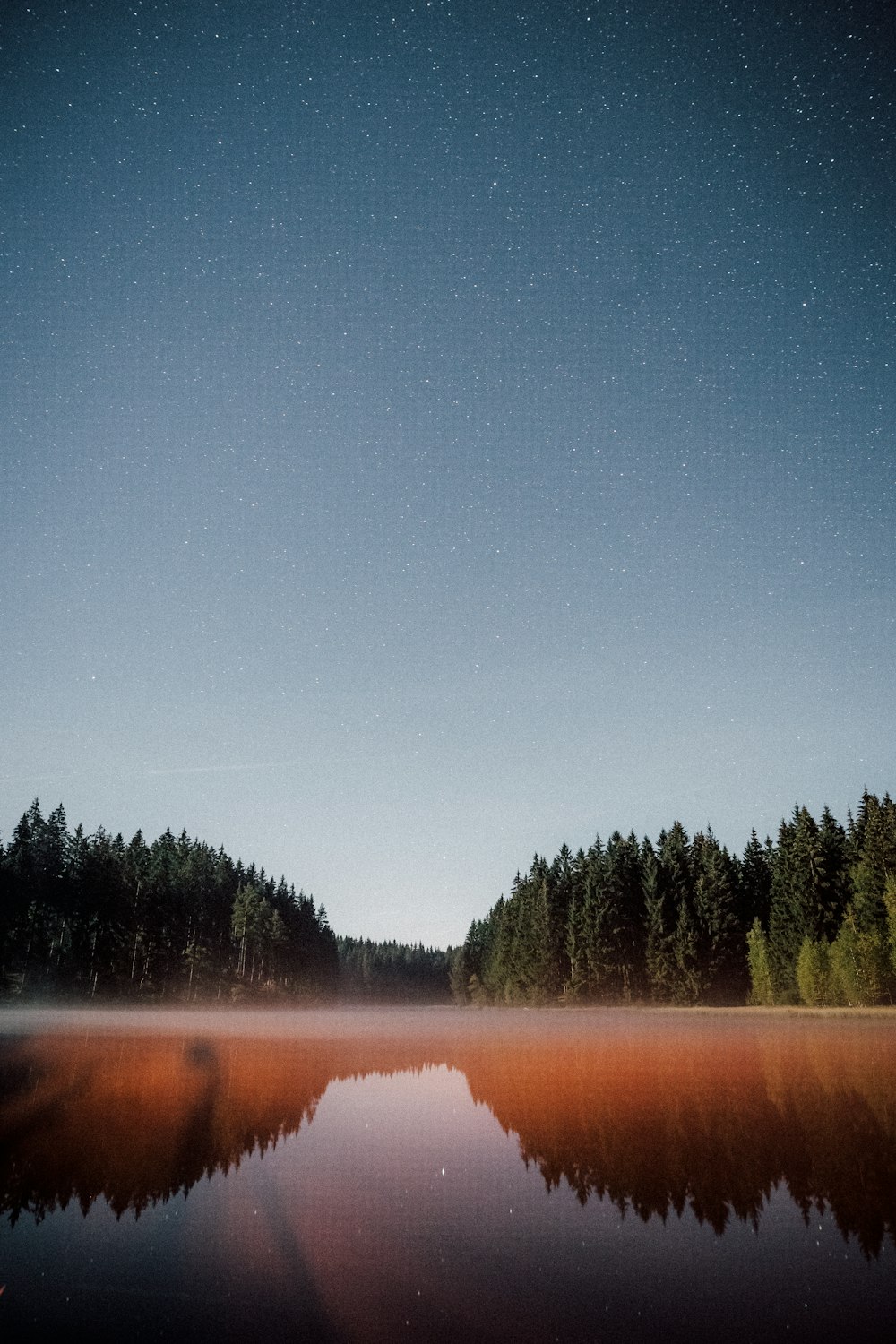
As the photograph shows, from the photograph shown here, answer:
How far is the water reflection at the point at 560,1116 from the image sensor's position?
8.49m

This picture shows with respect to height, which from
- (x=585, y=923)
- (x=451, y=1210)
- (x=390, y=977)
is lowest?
(x=390, y=977)

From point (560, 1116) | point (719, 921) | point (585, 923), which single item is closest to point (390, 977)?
point (585, 923)

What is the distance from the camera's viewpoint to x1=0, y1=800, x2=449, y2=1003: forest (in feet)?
221

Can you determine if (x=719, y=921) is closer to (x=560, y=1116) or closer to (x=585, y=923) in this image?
(x=585, y=923)

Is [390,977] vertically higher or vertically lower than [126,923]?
lower

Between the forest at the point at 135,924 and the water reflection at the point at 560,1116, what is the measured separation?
144 feet

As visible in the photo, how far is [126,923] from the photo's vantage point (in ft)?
236

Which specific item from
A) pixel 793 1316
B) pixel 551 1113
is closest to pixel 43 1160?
pixel 551 1113

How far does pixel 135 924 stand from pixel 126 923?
1.16 m

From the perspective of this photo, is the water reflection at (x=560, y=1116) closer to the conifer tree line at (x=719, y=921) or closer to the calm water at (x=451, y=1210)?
the calm water at (x=451, y=1210)

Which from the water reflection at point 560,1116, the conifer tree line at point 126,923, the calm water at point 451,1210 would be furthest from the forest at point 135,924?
the calm water at point 451,1210

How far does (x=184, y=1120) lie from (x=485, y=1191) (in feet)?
23.2

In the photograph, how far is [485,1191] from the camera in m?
8.66

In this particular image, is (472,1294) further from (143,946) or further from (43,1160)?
(143,946)
